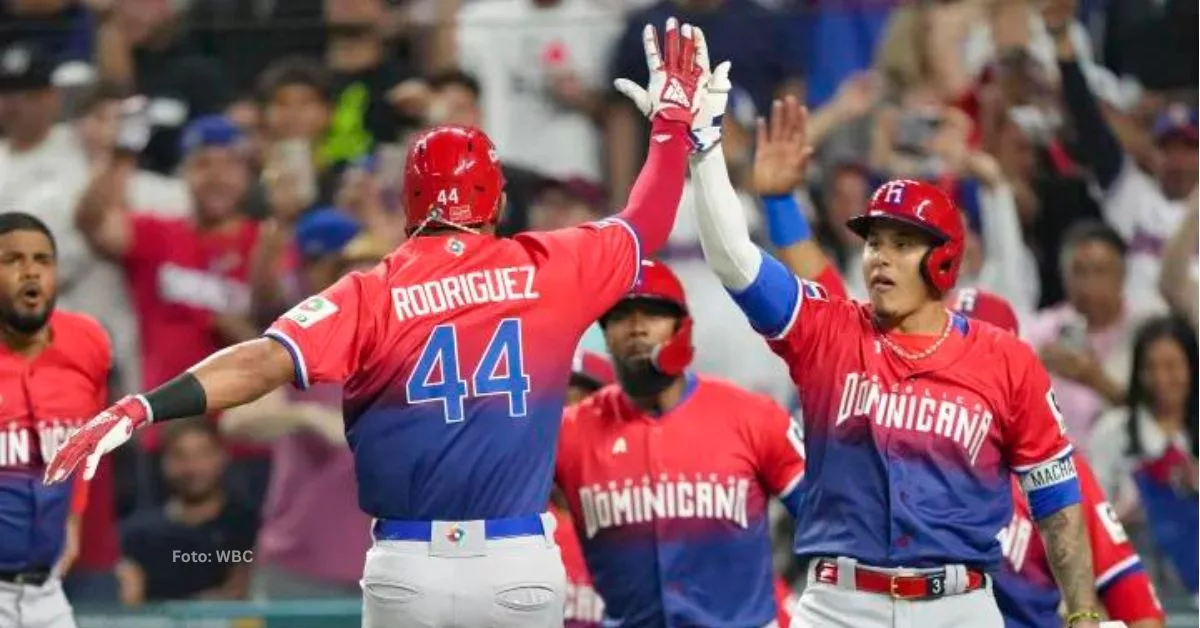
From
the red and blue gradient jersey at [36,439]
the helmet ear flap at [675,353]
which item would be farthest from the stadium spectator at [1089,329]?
the red and blue gradient jersey at [36,439]

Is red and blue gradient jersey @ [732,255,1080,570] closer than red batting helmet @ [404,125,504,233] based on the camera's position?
No

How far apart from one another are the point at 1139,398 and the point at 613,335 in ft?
8.89

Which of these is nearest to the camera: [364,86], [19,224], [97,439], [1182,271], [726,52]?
[97,439]

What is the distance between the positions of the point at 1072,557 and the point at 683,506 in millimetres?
1446

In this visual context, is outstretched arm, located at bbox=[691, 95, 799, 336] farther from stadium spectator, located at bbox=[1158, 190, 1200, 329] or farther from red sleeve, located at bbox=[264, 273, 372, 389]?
stadium spectator, located at bbox=[1158, 190, 1200, 329]

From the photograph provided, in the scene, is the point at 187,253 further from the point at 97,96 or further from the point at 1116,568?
the point at 1116,568

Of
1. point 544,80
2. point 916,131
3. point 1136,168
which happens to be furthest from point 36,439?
point 1136,168

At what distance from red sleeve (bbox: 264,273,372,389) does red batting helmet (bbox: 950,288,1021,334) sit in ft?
8.66

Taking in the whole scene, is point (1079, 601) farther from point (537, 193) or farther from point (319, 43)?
point (319, 43)

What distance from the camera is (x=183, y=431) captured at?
1016 centimetres

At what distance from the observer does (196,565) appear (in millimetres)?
9984

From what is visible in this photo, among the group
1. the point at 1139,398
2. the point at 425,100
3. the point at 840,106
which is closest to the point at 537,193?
the point at 425,100

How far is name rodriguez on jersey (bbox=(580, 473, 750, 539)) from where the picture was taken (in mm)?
7836

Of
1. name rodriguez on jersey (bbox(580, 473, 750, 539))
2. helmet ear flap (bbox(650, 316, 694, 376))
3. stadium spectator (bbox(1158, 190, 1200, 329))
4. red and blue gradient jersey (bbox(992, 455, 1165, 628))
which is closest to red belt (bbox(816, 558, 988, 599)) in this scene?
red and blue gradient jersey (bbox(992, 455, 1165, 628))
